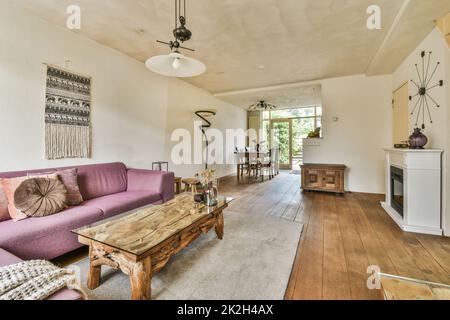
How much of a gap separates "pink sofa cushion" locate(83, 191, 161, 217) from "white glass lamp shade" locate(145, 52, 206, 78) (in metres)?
1.53

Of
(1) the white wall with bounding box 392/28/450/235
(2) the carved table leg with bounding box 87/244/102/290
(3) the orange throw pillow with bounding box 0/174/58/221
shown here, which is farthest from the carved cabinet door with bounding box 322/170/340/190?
(3) the orange throw pillow with bounding box 0/174/58/221

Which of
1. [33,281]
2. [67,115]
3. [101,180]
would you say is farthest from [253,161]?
[33,281]

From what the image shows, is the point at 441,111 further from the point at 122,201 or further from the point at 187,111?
the point at 187,111

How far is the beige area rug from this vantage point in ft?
4.80

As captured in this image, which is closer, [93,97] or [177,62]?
[177,62]

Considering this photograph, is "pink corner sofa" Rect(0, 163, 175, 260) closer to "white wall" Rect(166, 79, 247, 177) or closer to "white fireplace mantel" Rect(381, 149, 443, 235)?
"white wall" Rect(166, 79, 247, 177)

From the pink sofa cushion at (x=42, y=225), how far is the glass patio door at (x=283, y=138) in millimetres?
7579

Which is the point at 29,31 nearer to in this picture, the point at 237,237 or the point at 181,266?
the point at 181,266

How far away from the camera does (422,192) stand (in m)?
2.52

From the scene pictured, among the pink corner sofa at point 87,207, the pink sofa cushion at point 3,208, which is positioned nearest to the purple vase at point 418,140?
the pink corner sofa at point 87,207

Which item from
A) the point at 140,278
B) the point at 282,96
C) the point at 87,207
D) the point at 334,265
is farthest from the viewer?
the point at 282,96

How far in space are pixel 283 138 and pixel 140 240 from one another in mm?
7966

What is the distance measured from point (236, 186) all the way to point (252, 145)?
12.7ft
